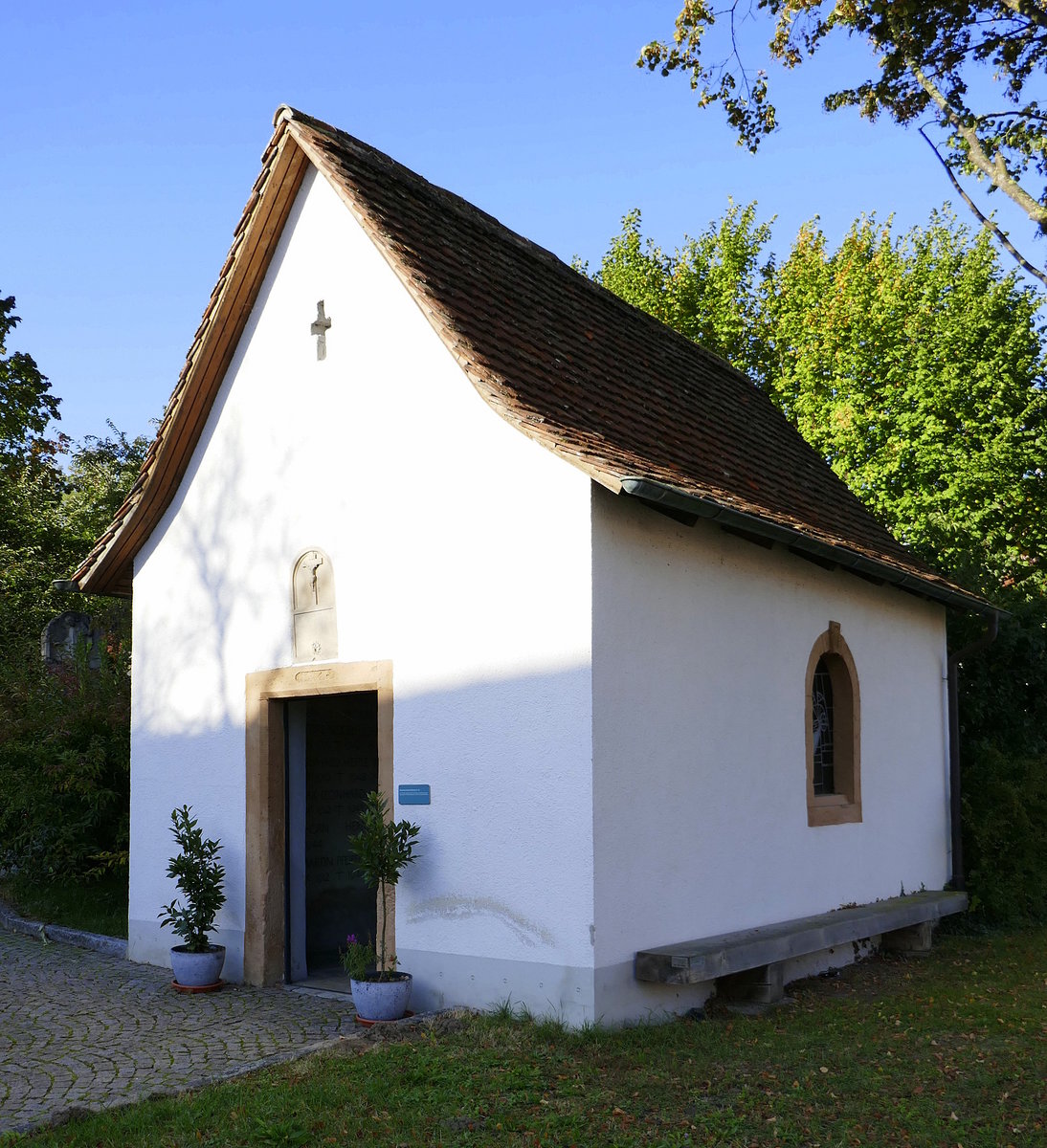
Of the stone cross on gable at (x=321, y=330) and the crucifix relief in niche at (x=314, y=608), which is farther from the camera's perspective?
the stone cross on gable at (x=321, y=330)

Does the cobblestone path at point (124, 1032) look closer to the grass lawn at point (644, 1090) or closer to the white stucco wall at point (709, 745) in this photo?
the grass lawn at point (644, 1090)

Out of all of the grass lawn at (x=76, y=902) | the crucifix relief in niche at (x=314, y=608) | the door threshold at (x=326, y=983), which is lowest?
the door threshold at (x=326, y=983)

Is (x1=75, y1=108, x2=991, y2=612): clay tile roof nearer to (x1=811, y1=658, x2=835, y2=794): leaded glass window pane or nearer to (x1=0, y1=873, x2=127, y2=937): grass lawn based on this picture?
(x1=811, y1=658, x2=835, y2=794): leaded glass window pane

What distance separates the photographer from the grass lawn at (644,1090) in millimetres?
5738

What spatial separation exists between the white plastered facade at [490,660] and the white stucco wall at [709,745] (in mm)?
23

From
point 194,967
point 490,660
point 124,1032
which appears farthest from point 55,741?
point 490,660

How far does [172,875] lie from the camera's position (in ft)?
30.6

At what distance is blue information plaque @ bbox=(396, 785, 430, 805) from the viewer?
8.31 m

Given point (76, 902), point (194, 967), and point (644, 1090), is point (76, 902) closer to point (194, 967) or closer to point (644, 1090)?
point (194, 967)

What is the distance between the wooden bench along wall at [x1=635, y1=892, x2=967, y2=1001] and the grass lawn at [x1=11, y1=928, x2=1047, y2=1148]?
371mm

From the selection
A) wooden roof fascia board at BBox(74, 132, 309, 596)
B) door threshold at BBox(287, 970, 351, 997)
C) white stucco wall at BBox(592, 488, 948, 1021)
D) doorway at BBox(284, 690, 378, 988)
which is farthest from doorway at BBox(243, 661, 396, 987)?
wooden roof fascia board at BBox(74, 132, 309, 596)

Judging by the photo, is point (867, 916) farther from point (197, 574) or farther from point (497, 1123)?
point (197, 574)

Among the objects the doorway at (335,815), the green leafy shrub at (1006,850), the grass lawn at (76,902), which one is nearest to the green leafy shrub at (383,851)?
the doorway at (335,815)

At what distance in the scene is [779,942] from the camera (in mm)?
8422
